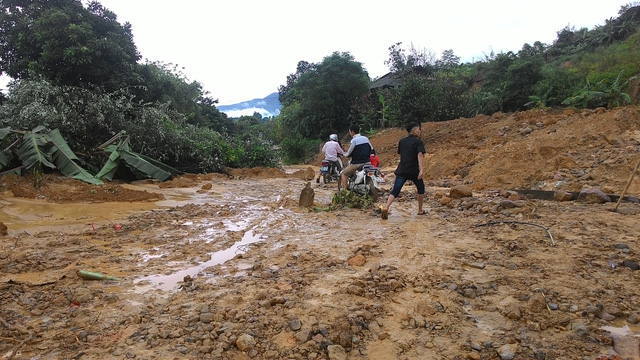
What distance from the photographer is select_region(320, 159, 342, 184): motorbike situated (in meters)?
11.5

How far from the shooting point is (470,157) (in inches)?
502

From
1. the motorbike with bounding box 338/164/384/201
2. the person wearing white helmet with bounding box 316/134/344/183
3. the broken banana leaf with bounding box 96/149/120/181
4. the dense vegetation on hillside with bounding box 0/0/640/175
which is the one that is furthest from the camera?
the dense vegetation on hillside with bounding box 0/0/640/175

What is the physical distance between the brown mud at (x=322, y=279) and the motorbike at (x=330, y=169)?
371 centimetres

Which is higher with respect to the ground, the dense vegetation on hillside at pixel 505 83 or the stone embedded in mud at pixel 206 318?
the dense vegetation on hillside at pixel 505 83

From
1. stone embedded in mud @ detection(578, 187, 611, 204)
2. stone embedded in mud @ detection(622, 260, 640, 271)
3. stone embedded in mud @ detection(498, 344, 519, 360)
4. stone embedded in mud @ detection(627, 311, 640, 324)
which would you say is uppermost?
stone embedded in mud @ detection(498, 344, 519, 360)

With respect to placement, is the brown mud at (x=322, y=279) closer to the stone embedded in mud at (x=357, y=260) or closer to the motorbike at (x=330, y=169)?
the stone embedded in mud at (x=357, y=260)

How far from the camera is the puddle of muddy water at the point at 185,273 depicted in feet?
11.8

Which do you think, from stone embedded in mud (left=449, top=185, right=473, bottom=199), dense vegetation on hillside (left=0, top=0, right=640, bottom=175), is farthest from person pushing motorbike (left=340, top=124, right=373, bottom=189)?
dense vegetation on hillside (left=0, top=0, right=640, bottom=175)

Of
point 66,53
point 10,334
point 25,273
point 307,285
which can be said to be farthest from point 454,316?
point 66,53

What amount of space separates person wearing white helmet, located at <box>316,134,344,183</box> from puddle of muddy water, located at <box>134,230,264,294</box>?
228 inches

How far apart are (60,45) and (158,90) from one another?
4.75 meters

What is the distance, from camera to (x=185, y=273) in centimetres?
404

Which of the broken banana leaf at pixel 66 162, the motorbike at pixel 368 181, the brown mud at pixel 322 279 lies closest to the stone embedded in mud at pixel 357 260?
the brown mud at pixel 322 279

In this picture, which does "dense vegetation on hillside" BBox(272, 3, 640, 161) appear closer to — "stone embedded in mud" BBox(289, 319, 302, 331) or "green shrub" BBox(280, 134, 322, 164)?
"green shrub" BBox(280, 134, 322, 164)
